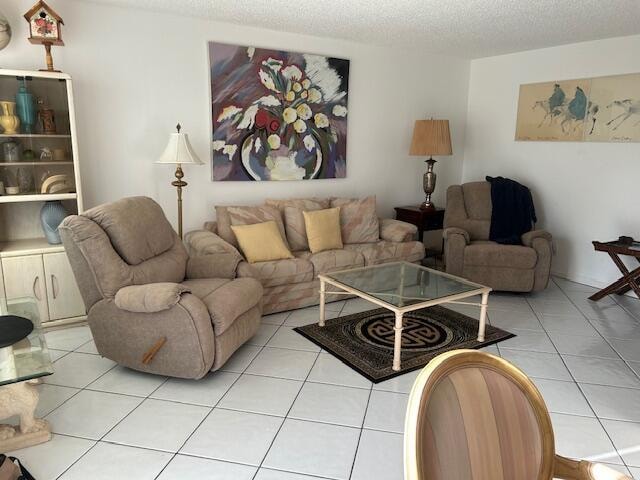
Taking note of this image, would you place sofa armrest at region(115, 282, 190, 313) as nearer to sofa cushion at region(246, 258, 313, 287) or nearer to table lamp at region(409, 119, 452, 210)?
sofa cushion at region(246, 258, 313, 287)

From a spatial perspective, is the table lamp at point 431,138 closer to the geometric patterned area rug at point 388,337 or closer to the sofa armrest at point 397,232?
the sofa armrest at point 397,232

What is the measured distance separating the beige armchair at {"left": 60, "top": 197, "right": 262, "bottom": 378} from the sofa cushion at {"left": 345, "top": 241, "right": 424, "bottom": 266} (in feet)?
4.85

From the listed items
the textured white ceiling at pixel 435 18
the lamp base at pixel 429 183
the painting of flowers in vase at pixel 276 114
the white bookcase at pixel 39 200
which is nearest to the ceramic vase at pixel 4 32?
the white bookcase at pixel 39 200

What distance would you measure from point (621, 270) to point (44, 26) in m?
4.71

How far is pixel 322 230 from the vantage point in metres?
4.09

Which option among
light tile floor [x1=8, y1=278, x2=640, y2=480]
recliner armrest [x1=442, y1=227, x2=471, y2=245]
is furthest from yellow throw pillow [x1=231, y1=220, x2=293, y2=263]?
recliner armrest [x1=442, y1=227, x2=471, y2=245]

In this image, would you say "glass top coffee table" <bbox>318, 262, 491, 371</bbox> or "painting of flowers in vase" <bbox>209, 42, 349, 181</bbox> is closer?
"glass top coffee table" <bbox>318, 262, 491, 371</bbox>

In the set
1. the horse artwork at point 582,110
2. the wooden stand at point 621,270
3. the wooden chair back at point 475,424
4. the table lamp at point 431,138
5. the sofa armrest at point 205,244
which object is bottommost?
the wooden stand at point 621,270

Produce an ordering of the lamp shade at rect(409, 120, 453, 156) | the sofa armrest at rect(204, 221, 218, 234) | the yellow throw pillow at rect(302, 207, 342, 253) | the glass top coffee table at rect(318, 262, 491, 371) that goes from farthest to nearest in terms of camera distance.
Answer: the lamp shade at rect(409, 120, 453, 156) < the yellow throw pillow at rect(302, 207, 342, 253) < the sofa armrest at rect(204, 221, 218, 234) < the glass top coffee table at rect(318, 262, 491, 371)

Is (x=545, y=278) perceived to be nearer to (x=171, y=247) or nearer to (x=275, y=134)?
(x=275, y=134)

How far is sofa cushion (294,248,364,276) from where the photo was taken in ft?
12.6

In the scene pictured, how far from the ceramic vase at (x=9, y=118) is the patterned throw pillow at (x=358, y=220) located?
99.8 inches

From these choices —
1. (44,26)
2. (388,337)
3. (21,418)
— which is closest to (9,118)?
(44,26)

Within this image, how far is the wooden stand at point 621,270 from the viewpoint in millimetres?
3779
